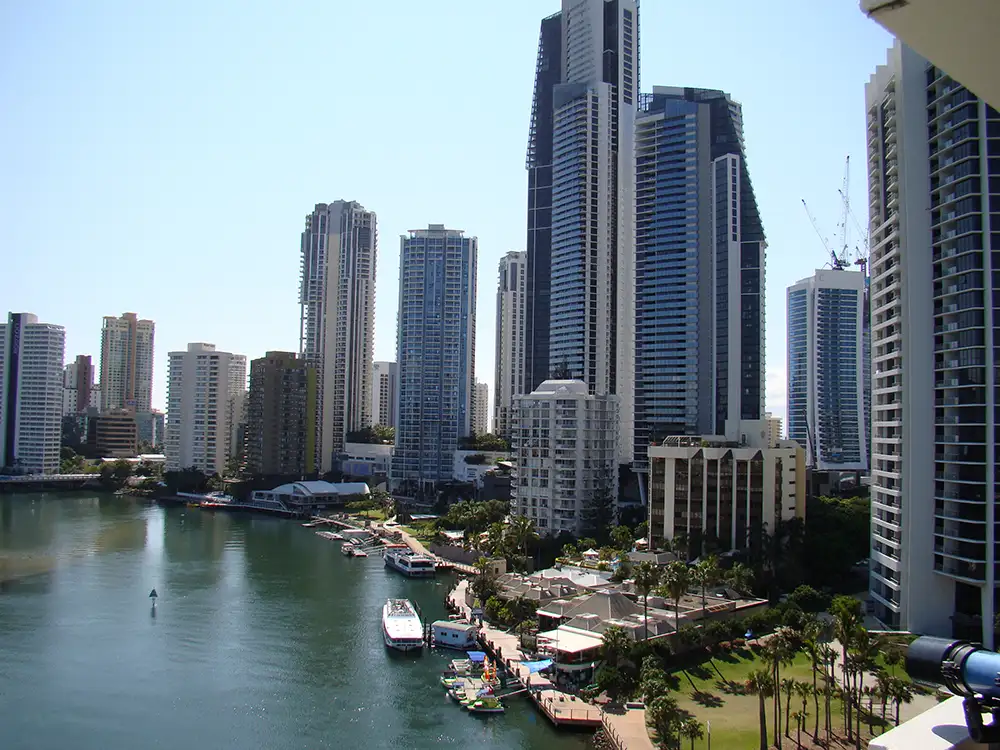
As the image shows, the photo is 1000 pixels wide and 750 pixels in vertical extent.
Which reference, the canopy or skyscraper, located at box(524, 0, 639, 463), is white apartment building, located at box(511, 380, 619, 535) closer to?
skyscraper, located at box(524, 0, 639, 463)

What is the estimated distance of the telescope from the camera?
9.70 ft

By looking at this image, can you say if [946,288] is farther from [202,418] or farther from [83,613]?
[202,418]

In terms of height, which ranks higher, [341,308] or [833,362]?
[341,308]

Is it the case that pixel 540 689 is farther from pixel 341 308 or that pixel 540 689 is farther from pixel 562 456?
pixel 341 308

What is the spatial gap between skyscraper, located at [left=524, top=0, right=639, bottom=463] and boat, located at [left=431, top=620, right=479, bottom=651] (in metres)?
40.8

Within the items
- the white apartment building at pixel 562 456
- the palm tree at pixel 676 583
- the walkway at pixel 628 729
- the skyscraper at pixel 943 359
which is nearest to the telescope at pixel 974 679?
the walkway at pixel 628 729

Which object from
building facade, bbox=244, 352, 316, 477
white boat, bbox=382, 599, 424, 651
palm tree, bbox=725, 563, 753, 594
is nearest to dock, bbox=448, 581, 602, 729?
white boat, bbox=382, 599, 424, 651

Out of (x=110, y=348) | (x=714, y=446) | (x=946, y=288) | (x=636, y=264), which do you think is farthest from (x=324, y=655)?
(x=110, y=348)

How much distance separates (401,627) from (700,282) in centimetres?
4600

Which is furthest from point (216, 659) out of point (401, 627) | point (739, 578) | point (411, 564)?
point (739, 578)

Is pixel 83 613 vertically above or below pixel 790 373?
below

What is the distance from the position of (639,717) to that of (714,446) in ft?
78.1

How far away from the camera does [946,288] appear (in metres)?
30.7

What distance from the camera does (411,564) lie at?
162 feet
